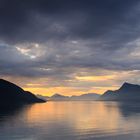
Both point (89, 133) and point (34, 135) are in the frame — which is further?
point (89, 133)

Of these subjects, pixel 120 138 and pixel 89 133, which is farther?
pixel 89 133

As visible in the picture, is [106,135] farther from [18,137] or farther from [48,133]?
[18,137]

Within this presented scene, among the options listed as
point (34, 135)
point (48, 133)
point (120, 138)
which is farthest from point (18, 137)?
point (120, 138)

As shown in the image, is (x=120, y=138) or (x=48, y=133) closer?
(x=120, y=138)

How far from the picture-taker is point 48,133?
325ft

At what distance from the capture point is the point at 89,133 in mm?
99250

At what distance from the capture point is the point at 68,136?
304ft

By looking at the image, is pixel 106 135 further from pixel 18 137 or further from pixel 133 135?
pixel 18 137

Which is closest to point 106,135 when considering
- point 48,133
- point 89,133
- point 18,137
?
point 89,133

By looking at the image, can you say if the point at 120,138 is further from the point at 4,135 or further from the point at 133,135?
the point at 4,135

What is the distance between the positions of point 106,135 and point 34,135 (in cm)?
2391

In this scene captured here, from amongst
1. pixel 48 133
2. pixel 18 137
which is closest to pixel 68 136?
pixel 48 133

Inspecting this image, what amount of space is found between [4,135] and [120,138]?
125ft

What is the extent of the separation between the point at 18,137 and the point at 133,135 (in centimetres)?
3741
